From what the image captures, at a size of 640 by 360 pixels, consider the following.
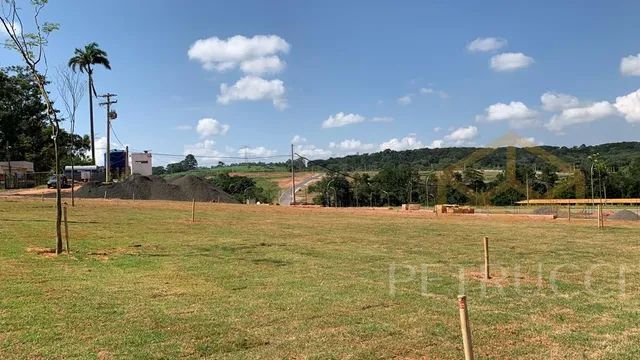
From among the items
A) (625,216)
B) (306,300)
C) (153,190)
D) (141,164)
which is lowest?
(625,216)

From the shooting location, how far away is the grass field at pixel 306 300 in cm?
691

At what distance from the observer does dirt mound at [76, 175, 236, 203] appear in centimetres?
5469

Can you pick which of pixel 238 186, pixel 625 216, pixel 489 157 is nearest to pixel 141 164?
pixel 238 186

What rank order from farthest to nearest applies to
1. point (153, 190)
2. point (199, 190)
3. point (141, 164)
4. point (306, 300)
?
point (141, 164) → point (199, 190) → point (153, 190) → point (306, 300)

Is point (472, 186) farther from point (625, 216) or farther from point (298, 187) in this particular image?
point (625, 216)

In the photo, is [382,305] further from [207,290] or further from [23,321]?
[23,321]

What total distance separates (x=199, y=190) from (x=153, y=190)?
5678 mm

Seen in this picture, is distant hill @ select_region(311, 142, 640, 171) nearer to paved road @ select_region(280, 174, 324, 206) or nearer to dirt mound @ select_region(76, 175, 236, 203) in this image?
paved road @ select_region(280, 174, 324, 206)

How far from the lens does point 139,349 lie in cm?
666

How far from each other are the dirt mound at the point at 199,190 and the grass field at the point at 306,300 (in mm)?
41362

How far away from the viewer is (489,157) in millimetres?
124938

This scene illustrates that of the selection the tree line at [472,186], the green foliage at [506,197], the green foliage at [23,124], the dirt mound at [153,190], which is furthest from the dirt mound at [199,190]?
the green foliage at [506,197]

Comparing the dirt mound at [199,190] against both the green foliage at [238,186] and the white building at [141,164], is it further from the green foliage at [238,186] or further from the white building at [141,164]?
the green foliage at [238,186]

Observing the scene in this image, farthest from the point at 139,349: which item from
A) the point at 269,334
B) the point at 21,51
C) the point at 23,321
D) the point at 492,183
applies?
the point at 492,183
